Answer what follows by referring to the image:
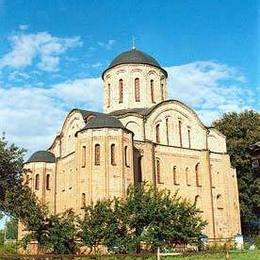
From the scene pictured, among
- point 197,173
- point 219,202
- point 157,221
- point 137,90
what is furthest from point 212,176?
point 157,221

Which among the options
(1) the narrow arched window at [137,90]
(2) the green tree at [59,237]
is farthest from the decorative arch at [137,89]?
(2) the green tree at [59,237]

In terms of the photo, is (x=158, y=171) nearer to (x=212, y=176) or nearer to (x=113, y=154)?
(x=212, y=176)

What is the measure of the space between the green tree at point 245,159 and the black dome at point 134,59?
8133 mm

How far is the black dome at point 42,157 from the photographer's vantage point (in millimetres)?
36031

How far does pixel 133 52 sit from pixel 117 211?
56.5 ft

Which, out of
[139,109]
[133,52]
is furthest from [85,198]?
[133,52]

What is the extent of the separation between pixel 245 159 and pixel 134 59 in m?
12.5

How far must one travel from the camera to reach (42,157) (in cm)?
3616

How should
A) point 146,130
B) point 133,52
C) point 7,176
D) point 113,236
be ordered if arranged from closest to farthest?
point 113,236
point 7,176
point 146,130
point 133,52

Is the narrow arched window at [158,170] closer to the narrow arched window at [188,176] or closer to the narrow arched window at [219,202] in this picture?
the narrow arched window at [188,176]

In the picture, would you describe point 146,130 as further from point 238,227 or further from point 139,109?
point 238,227

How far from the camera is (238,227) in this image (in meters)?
Answer: 34.3

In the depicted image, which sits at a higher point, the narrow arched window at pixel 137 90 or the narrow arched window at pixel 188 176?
the narrow arched window at pixel 137 90

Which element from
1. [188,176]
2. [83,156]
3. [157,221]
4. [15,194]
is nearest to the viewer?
[157,221]
